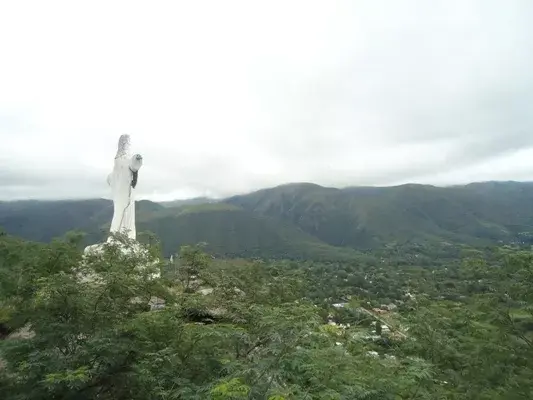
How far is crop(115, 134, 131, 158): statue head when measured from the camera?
21.0 metres

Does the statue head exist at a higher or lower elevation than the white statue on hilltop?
higher

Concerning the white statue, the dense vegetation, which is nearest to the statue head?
the white statue

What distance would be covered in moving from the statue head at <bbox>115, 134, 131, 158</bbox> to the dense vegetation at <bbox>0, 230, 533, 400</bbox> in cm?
878

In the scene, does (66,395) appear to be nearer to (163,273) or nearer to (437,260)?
(163,273)

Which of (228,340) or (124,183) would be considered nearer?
(228,340)

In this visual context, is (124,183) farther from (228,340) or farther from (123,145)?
(228,340)

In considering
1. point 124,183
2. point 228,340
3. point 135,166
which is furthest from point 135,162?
point 228,340

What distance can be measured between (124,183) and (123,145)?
6.68ft

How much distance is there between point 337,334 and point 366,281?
347ft

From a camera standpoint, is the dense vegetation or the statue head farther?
the statue head

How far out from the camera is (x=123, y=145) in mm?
21125

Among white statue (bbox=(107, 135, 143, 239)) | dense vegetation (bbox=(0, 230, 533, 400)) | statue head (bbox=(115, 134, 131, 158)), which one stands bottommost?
dense vegetation (bbox=(0, 230, 533, 400))

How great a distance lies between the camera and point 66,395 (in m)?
8.62

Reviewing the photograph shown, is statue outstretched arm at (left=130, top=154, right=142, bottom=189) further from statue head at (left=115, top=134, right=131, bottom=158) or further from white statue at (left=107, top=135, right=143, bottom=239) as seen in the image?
statue head at (left=115, top=134, right=131, bottom=158)
